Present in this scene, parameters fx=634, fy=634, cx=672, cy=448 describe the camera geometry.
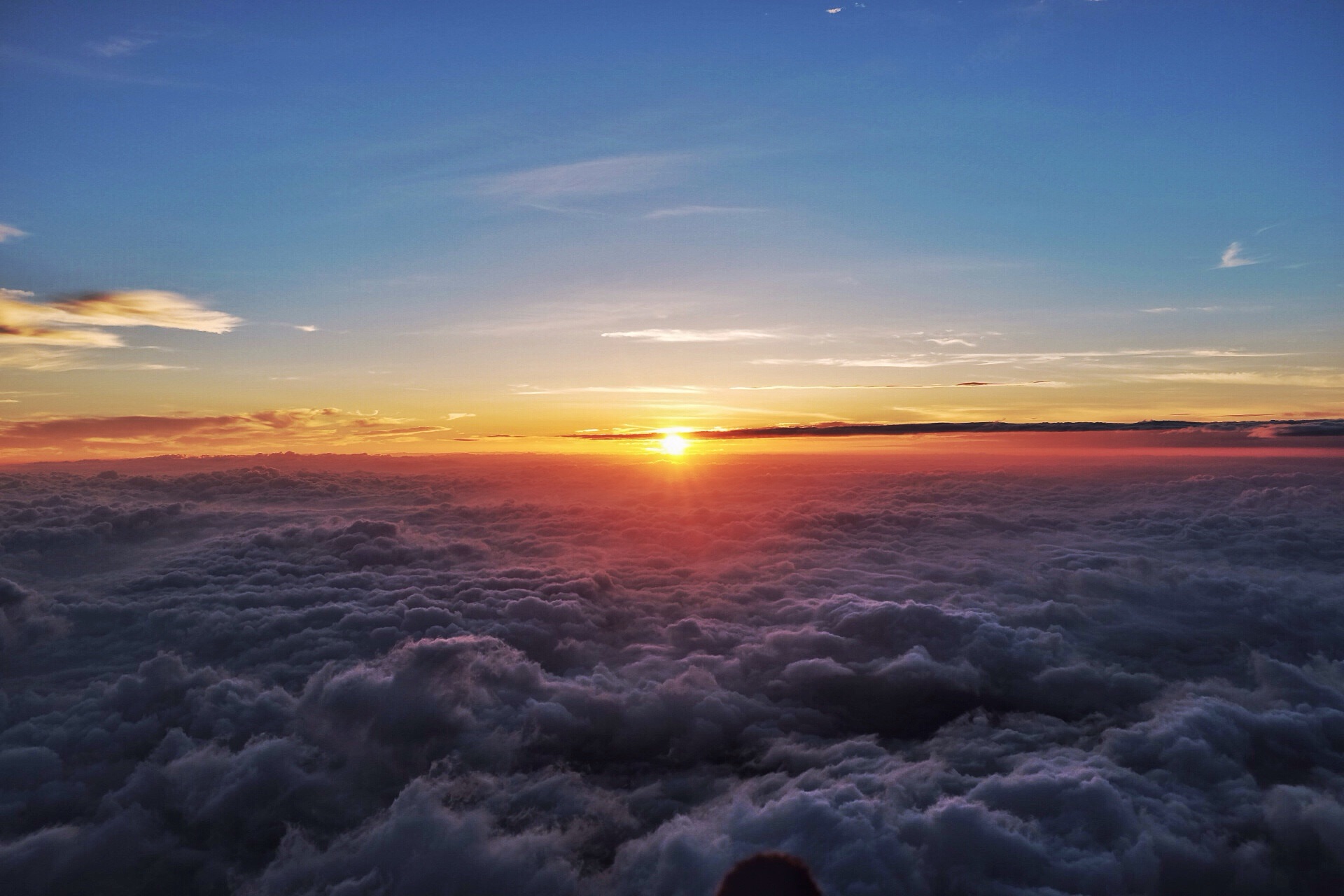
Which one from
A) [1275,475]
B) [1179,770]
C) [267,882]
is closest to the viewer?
[267,882]

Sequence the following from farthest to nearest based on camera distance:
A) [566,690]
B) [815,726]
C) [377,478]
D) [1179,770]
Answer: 1. [377,478]
2. [566,690]
3. [815,726]
4. [1179,770]

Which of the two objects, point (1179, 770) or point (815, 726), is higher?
point (1179, 770)

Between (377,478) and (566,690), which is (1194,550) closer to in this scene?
(566,690)

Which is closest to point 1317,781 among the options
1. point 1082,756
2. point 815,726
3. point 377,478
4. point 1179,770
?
point 1179,770

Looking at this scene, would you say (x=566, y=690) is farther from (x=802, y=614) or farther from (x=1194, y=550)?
(x=1194, y=550)

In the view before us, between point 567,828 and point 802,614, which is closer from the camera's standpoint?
point 567,828

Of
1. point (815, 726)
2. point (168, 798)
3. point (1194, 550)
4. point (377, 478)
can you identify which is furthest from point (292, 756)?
point (377, 478)
